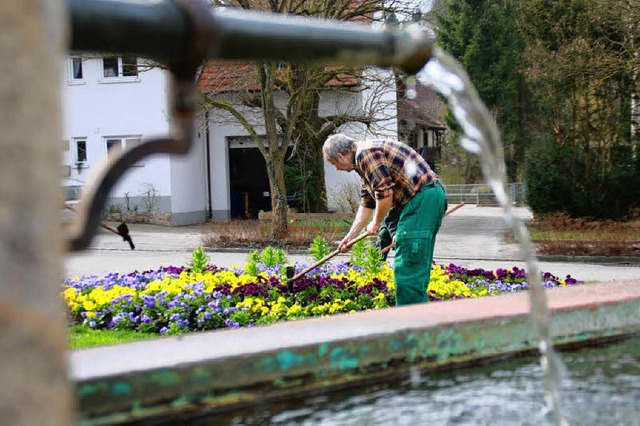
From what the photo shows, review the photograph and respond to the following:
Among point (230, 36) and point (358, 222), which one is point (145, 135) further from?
point (230, 36)

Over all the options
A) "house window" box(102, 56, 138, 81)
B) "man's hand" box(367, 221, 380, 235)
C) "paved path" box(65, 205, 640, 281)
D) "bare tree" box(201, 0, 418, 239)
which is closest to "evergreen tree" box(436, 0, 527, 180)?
"paved path" box(65, 205, 640, 281)

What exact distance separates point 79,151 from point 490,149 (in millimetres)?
26505

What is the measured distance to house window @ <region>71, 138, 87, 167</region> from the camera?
2646cm

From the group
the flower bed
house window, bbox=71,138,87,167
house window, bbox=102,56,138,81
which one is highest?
house window, bbox=102,56,138,81

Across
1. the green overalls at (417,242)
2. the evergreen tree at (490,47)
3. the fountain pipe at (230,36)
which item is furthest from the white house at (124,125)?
the fountain pipe at (230,36)

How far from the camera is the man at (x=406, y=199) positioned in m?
5.20

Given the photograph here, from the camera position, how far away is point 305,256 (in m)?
15.3

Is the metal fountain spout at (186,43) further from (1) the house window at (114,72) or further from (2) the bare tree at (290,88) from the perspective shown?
(1) the house window at (114,72)

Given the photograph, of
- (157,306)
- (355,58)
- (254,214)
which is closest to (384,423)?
(355,58)

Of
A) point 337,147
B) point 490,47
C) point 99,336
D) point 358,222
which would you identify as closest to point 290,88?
point 358,222

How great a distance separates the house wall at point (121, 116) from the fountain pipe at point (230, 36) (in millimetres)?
24298

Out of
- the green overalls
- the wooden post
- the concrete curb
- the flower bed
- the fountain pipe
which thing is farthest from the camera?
the flower bed

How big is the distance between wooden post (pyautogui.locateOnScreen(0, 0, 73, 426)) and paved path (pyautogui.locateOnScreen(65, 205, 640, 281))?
27.1ft

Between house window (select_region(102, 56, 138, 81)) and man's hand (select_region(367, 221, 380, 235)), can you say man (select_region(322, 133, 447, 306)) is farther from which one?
house window (select_region(102, 56, 138, 81))
